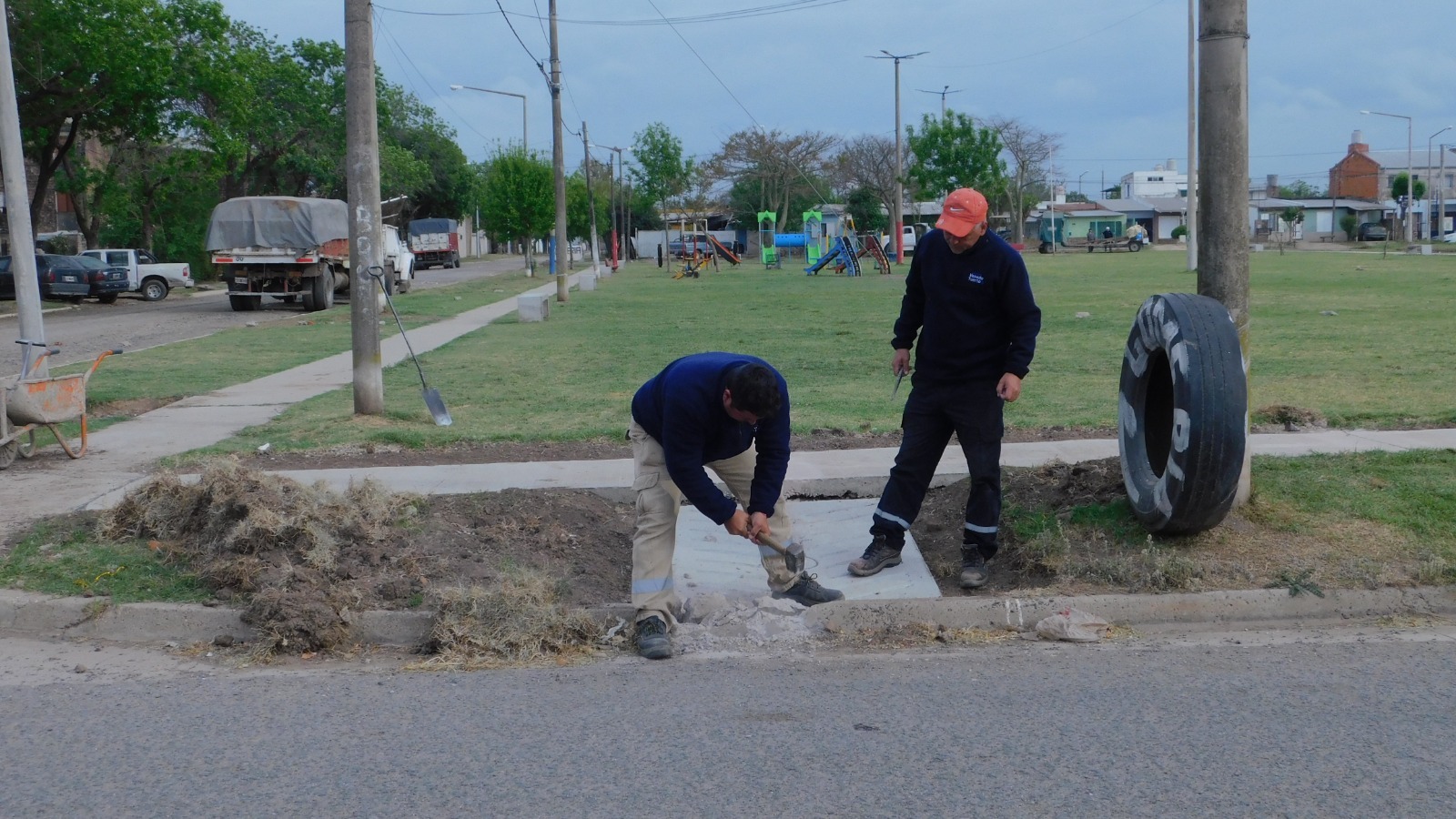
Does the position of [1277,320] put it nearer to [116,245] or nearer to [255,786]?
[255,786]

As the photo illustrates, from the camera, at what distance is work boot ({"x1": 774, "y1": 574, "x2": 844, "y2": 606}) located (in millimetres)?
6129

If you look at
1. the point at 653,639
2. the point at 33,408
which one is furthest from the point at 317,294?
the point at 653,639

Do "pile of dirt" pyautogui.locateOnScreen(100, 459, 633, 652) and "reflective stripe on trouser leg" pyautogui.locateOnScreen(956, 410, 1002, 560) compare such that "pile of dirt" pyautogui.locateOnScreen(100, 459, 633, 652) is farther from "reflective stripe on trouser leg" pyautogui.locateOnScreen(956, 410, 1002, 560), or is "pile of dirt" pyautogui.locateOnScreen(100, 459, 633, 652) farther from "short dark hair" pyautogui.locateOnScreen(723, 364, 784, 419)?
"reflective stripe on trouser leg" pyautogui.locateOnScreen(956, 410, 1002, 560)

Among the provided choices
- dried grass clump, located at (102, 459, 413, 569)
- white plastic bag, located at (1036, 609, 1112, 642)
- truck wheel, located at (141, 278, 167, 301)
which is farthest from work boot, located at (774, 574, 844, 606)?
truck wheel, located at (141, 278, 167, 301)

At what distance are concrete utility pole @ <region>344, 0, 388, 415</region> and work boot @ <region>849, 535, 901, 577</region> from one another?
239 inches

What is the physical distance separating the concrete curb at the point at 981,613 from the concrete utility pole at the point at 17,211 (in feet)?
24.2

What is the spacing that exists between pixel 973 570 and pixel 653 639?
1799mm

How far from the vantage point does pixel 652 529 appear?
571 centimetres

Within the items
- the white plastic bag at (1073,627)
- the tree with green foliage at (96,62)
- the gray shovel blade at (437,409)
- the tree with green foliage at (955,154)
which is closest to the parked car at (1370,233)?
the tree with green foliage at (955,154)

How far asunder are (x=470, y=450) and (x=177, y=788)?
232 inches

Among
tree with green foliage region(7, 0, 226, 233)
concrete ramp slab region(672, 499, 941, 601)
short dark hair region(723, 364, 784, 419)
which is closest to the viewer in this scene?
short dark hair region(723, 364, 784, 419)

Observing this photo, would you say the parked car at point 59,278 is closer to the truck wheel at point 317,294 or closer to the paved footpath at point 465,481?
the truck wheel at point 317,294

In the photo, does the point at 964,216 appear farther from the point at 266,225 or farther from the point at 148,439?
the point at 266,225

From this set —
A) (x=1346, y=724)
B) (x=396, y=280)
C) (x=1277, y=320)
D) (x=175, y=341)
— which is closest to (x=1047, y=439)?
(x=1346, y=724)
